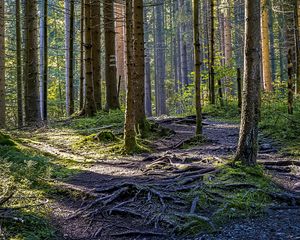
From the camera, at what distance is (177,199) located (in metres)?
5.11

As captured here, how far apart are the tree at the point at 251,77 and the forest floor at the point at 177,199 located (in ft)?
1.85

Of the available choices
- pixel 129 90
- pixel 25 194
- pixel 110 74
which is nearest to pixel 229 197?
pixel 25 194

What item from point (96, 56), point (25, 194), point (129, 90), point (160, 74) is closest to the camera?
point (25, 194)

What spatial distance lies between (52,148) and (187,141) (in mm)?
3346

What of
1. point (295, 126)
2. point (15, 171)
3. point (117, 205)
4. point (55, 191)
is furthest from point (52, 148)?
point (295, 126)

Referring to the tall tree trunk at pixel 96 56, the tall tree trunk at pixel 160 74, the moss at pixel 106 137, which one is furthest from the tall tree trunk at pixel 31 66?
the tall tree trunk at pixel 160 74

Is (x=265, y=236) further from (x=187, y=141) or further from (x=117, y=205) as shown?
(x=187, y=141)

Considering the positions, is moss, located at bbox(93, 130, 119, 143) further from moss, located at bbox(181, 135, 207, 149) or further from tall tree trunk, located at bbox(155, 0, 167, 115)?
tall tree trunk, located at bbox(155, 0, 167, 115)

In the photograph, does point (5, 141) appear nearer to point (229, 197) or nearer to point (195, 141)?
point (195, 141)

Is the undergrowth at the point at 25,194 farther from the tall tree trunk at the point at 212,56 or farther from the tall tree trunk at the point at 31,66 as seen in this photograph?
the tall tree trunk at the point at 212,56

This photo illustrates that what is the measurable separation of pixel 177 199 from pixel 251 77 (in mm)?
2169

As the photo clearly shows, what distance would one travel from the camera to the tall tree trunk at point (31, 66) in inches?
540

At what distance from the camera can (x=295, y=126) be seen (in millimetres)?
9320

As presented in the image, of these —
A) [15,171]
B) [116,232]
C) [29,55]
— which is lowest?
[116,232]
